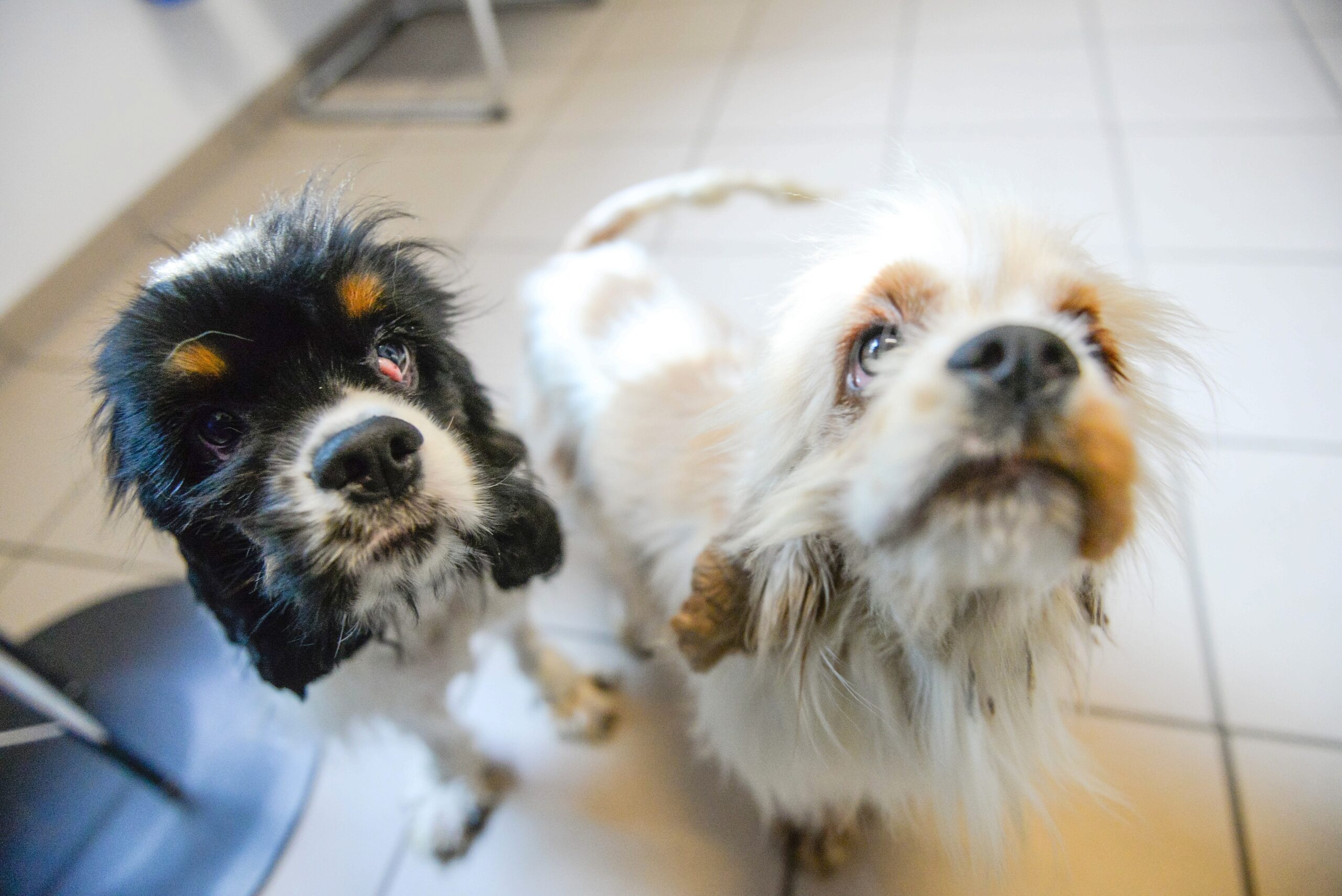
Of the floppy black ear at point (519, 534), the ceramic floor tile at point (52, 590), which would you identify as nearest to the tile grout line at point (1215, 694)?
the floppy black ear at point (519, 534)

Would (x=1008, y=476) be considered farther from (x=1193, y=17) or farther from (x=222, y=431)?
(x=1193, y=17)

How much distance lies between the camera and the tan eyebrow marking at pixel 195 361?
0.58 m

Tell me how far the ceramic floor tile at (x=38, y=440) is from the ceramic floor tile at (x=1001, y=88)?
226 centimetres

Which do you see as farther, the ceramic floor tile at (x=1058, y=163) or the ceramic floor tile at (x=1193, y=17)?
the ceramic floor tile at (x=1193, y=17)

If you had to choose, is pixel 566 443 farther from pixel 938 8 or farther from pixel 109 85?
pixel 938 8

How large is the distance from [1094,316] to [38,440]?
141 centimetres

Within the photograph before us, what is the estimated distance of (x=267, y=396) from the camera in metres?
0.63

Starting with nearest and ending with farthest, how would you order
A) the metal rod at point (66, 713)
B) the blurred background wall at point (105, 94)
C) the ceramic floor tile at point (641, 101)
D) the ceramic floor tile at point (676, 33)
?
1. the metal rod at point (66, 713)
2. the blurred background wall at point (105, 94)
3. the ceramic floor tile at point (641, 101)
4. the ceramic floor tile at point (676, 33)

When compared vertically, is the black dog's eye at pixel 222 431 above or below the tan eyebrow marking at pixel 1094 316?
above

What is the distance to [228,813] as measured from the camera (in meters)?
1.12

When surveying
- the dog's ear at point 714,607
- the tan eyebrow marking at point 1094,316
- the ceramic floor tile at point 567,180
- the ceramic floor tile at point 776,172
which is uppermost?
the tan eyebrow marking at point 1094,316

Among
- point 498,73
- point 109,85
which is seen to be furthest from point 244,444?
point 498,73

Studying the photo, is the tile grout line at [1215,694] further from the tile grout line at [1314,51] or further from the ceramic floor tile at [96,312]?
the tile grout line at [1314,51]

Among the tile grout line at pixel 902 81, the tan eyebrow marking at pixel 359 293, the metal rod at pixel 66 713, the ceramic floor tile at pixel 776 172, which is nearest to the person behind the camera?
the tan eyebrow marking at pixel 359 293
